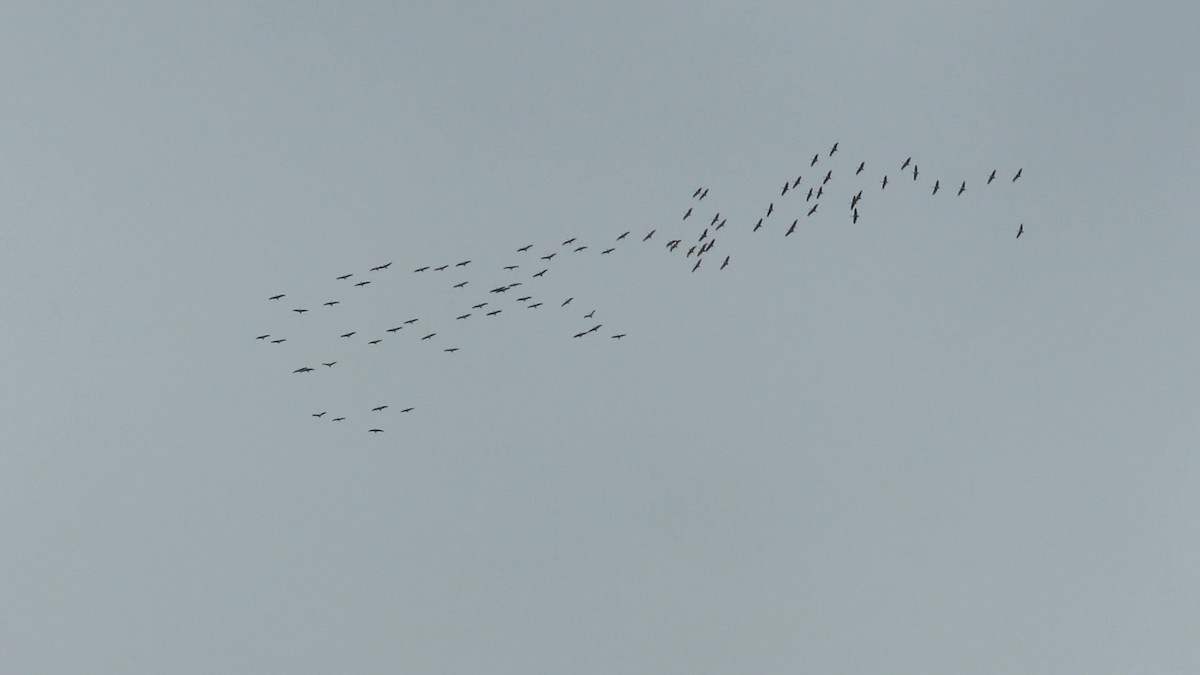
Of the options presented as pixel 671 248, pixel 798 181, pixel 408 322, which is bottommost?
pixel 408 322

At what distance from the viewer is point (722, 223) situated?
5108 inches

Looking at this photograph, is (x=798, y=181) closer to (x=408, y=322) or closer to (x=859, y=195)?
(x=859, y=195)

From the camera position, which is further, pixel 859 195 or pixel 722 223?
pixel 722 223

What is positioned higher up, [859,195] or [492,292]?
[859,195]

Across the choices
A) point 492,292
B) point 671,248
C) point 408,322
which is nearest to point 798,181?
point 671,248

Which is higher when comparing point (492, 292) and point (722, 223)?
point (722, 223)

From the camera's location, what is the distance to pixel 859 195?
121250 millimetres

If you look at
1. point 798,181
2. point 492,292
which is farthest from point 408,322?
point 798,181

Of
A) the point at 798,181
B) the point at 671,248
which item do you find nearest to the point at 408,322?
the point at 671,248

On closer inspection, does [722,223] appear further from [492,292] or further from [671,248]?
[492,292]

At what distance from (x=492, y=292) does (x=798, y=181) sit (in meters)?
31.3

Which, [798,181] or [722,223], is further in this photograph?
[722,223]

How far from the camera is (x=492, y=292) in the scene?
123 metres

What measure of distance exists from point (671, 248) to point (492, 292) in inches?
706
